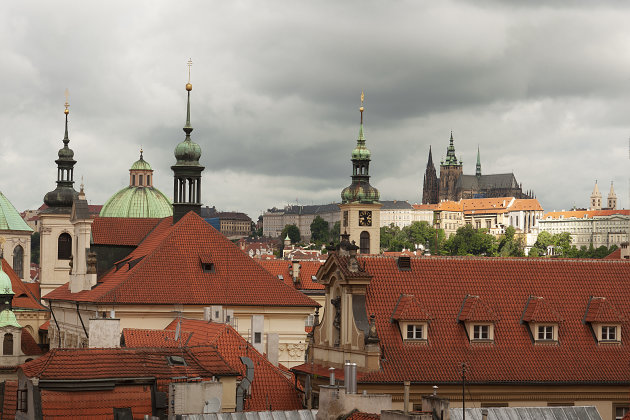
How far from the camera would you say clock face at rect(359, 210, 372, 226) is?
113m

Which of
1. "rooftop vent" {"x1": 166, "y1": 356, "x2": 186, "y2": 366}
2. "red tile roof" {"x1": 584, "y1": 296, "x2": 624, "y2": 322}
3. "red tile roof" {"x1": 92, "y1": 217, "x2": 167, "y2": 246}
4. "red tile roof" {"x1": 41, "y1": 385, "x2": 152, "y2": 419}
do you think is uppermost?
"red tile roof" {"x1": 92, "y1": 217, "x2": 167, "y2": 246}

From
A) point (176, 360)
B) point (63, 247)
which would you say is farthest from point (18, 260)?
point (176, 360)

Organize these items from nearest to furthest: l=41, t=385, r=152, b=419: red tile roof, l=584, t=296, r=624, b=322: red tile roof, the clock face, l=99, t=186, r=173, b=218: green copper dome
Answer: l=41, t=385, r=152, b=419: red tile roof
l=584, t=296, r=624, b=322: red tile roof
l=99, t=186, r=173, b=218: green copper dome
the clock face

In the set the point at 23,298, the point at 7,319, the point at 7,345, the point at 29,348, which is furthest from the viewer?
the point at 23,298

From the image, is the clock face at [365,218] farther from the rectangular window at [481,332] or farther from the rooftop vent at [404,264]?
the rectangular window at [481,332]

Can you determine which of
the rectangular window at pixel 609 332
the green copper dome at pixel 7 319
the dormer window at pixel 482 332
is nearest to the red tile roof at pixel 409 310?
the dormer window at pixel 482 332

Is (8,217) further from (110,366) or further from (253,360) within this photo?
(110,366)

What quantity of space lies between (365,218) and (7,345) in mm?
48447

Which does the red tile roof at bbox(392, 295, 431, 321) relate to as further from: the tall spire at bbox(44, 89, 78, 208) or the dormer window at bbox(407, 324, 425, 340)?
the tall spire at bbox(44, 89, 78, 208)

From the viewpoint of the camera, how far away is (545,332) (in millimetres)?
43094

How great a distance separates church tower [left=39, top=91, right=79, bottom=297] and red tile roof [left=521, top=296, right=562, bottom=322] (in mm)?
47765

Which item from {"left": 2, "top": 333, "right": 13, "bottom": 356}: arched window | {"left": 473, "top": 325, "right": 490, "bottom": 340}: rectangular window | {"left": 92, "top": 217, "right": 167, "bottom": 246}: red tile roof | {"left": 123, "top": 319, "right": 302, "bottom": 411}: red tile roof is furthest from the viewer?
{"left": 2, "top": 333, "right": 13, "bottom": 356}: arched window

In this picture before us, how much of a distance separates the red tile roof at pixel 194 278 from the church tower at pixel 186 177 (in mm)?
4505

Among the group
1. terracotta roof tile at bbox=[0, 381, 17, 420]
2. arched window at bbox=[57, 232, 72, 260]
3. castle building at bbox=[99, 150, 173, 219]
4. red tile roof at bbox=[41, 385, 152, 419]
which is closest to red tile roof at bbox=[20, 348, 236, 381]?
red tile roof at bbox=[41, 385, 152, 419]
